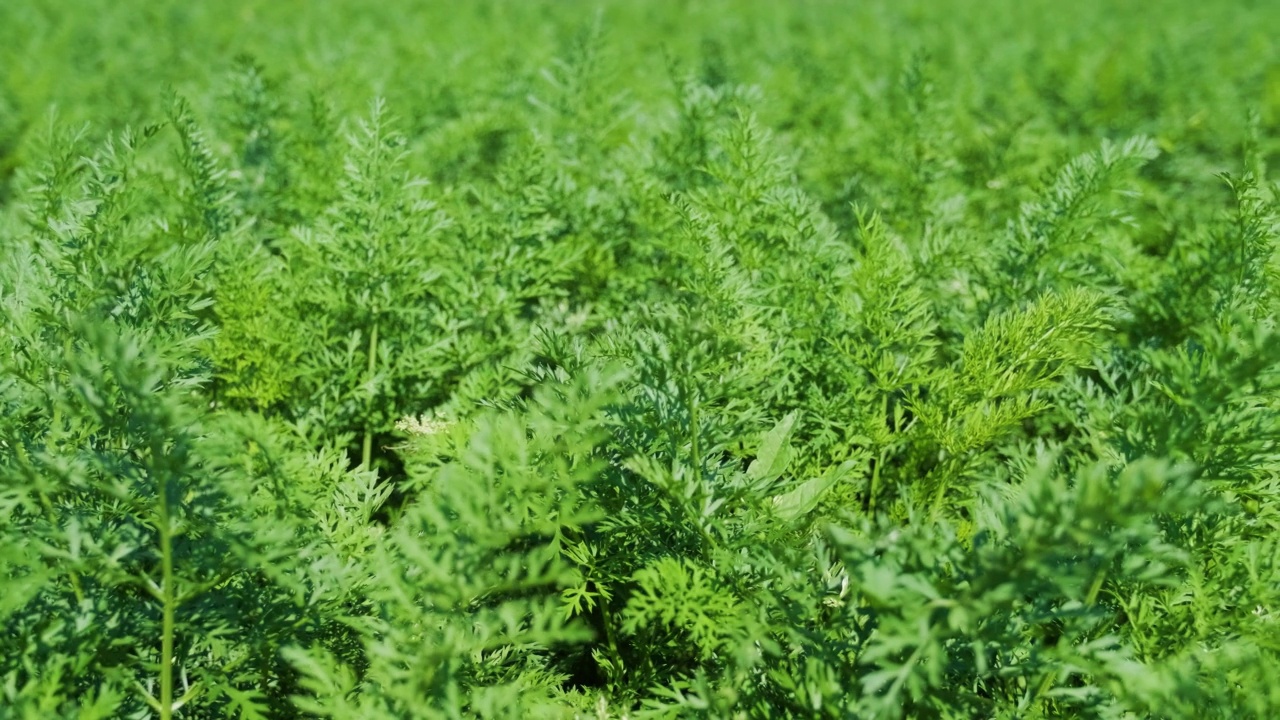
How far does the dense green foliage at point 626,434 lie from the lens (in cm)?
141

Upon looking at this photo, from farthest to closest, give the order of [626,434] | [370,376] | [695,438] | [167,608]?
1. [370,376]
2. [626,434]
3. [695,438]
4. [167,608]

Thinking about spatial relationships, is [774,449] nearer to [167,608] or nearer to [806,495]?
[806,495]

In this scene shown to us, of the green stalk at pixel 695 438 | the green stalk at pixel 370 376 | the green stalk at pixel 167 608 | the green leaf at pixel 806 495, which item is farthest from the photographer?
the green stalk at pixel 370 376

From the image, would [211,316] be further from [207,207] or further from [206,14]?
[206,14]

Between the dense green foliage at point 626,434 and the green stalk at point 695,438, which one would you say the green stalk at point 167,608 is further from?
the green stalk at point 695,438

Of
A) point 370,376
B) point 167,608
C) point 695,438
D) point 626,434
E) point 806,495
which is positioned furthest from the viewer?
point 370,376

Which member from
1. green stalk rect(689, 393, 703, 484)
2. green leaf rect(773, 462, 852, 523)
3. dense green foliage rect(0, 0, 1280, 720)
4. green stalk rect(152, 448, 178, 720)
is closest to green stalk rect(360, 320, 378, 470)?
dense green foliage rect(0, 0, 1280, 720)

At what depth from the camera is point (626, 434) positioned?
5.85 feet

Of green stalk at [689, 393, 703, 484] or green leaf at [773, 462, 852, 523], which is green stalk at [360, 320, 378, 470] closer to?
green stalk at [689, 393, 703, 484]

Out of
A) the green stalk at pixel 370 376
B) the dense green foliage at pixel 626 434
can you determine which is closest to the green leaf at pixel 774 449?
the dense green foliage at pixel 626 434

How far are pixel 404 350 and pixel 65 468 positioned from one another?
97cm

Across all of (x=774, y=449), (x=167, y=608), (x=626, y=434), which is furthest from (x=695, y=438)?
(x=167, y=608)

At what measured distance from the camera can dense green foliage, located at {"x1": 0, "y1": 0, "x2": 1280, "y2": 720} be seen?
141cm

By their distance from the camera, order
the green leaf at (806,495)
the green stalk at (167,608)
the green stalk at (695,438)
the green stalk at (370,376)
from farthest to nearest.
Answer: the green stalk at (370,376)
the green leaf at (806,495)
the green stalk at (695,438)
the green stalk at (167,608)
